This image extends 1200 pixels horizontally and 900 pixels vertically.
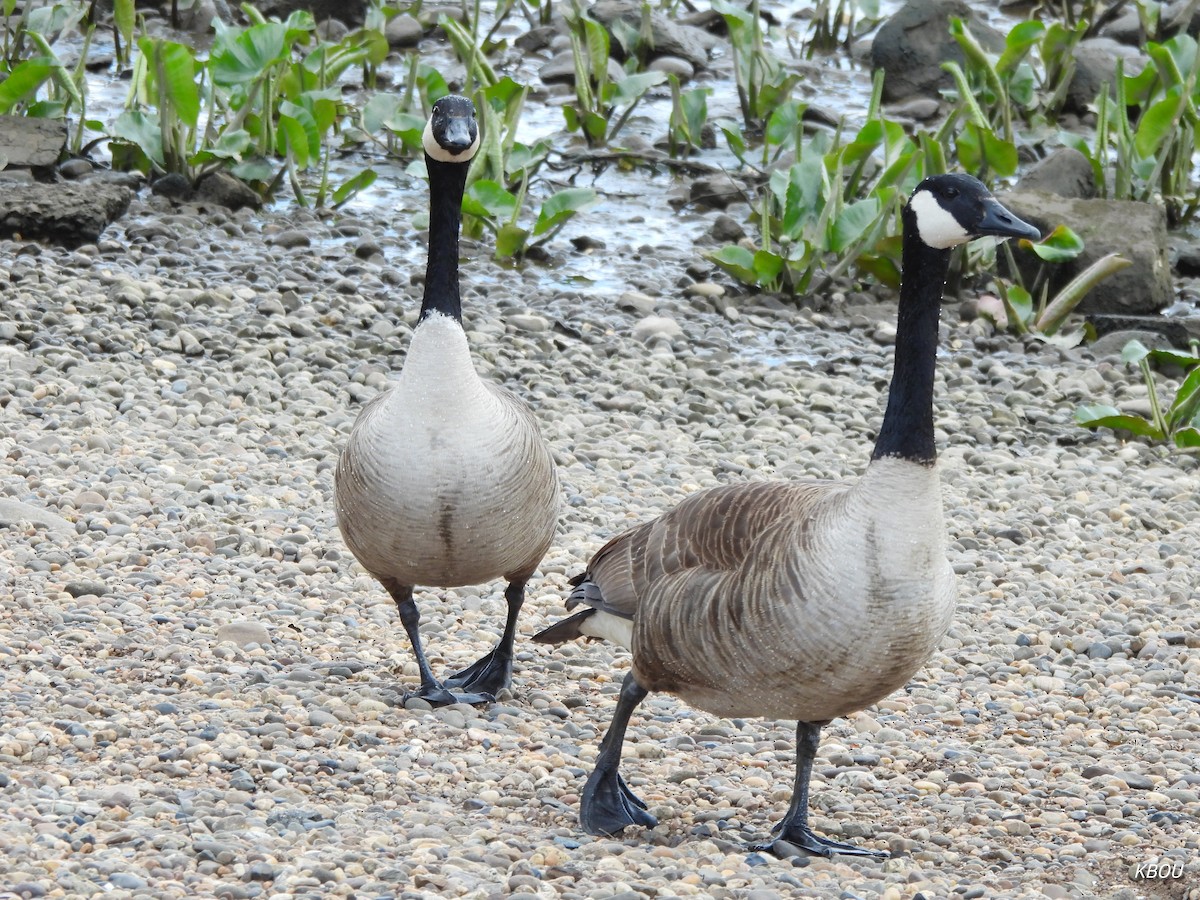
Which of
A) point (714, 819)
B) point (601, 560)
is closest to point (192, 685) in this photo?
point (601, 560)

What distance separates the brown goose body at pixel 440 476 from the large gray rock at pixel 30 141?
6620 mm

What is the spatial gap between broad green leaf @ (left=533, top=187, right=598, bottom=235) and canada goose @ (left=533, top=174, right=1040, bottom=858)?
6.06 m

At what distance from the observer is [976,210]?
4.43 metres

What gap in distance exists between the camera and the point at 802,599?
4.22 meters

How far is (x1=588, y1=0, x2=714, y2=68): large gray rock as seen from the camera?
15906 millimetres

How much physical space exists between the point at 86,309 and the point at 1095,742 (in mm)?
6527

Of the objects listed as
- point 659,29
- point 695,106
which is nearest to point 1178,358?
point 695,106

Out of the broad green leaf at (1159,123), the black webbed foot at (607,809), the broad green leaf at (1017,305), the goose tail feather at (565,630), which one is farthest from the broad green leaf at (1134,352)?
the black webbed foot at (607,809)

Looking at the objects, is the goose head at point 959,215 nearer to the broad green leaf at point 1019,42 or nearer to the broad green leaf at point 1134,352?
the broad green leaf at point 1134,352

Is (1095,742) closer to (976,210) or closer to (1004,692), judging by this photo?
(1004,692)

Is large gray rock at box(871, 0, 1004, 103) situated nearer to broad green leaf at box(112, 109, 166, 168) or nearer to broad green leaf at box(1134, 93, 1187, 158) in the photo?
broad green leaf at box(1134, 93, 1187, 158)

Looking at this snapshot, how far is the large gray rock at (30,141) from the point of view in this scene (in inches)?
428

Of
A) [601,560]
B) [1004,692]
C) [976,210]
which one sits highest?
[976,210]

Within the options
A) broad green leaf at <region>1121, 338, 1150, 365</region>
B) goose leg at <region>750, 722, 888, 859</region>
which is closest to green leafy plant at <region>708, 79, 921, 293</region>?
broad green leaf at <region>1121, 338, 1150, 365</region>
